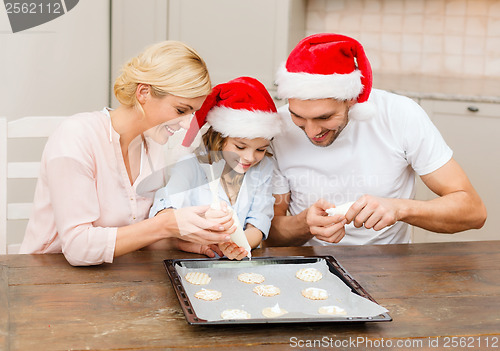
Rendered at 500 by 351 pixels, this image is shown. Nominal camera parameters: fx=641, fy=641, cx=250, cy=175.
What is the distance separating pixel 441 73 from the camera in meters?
3.87

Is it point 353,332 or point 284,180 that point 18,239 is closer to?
point 284,180

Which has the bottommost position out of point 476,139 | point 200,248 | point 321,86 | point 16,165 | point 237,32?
point 476,139

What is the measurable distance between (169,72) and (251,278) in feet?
1.99

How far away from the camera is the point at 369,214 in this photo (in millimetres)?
1690

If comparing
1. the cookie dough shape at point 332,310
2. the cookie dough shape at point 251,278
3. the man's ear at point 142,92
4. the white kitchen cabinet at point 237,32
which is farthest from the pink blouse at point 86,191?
the white kitchen cabinet at point 237,32

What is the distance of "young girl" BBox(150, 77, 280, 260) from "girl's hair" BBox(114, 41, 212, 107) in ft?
0.45

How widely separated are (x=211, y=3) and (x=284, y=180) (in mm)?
1649

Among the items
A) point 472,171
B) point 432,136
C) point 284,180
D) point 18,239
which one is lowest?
point 18,239

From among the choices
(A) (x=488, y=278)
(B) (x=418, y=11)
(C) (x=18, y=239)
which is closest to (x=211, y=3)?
(B) (x=418, y=11)

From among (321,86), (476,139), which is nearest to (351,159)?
(321,86)

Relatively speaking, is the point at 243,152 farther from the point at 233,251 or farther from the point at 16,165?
the point at 16,165

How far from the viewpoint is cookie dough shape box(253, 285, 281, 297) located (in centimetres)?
141

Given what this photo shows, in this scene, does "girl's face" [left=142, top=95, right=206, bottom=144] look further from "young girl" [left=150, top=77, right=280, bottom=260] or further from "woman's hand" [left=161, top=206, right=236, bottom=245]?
"woman's hand" [left=161, top=206, right=236, bottom=245]

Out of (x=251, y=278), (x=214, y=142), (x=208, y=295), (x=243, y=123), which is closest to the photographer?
(x=208, y=295)
